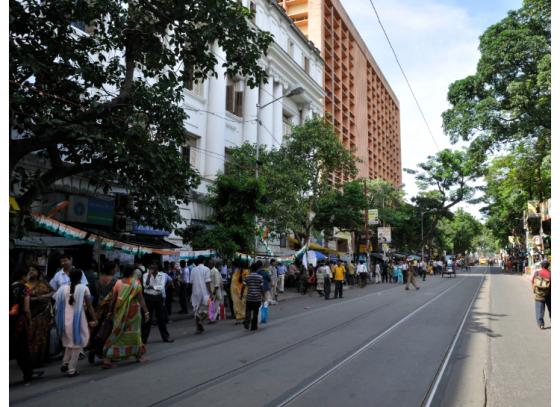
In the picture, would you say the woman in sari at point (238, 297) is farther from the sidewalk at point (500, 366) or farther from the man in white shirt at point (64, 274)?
the sidewalk at point (500, 366)

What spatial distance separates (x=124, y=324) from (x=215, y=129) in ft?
57.9

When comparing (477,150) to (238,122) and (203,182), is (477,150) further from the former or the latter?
(203,182)

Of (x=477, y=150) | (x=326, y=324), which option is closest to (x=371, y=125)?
(x=477, y=150)

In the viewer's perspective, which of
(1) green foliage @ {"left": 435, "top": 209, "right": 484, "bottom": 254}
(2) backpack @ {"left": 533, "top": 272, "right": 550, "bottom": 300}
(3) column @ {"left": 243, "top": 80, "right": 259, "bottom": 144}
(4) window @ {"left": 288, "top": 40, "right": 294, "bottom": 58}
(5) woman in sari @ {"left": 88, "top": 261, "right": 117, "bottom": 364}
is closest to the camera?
(5) woman in sari @ {"left": 88, "top": 261, "right": 117, "bottom": 364}

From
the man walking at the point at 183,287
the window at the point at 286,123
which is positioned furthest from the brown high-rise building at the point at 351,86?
the man walking at the point at 183,287

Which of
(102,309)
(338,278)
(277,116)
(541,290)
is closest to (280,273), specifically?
(338,278)

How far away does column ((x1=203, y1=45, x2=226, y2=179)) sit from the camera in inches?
939

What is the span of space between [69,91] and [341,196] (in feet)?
74.7

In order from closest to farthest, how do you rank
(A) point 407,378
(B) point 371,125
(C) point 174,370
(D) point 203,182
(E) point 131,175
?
1. (A) point 407,378
2. (C) point 174,370
3. (E) point 131,175
4. (D) point 203,182
5. (B) point 371,125

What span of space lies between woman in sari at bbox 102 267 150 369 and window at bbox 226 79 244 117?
20.3m

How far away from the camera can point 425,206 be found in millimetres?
55531

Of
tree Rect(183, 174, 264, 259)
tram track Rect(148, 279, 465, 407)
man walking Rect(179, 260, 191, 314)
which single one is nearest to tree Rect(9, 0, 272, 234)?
tram track Rect(148, 279, 465, 407)

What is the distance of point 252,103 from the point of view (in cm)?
2819

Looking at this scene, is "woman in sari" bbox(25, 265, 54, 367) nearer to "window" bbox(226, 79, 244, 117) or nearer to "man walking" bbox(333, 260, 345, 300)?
"man walking" bbox(333, 260, 345, 300)
